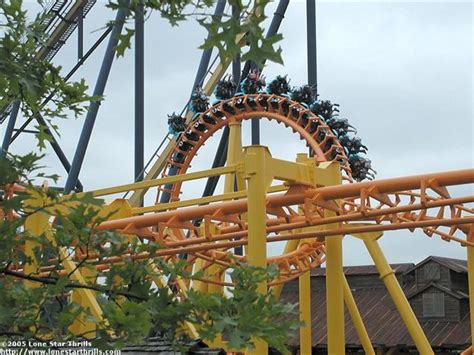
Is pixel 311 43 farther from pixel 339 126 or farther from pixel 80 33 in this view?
pixel 80 33

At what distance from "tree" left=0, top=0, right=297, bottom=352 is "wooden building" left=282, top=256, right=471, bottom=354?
41.3 ft

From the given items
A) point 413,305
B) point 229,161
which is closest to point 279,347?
point 229,161

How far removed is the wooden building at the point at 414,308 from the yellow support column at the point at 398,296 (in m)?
4.68

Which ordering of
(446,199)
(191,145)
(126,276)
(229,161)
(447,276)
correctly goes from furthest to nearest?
A: (447,276), (191,145), (229,161), (446,199), (126,276)

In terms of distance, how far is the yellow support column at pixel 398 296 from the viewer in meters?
9.78

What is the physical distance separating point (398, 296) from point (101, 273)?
783 cm

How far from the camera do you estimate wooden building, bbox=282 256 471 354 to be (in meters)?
14.9

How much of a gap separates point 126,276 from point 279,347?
0.45 m

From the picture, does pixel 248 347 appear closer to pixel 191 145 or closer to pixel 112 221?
pixel 112 221

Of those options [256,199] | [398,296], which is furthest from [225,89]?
[256,199]

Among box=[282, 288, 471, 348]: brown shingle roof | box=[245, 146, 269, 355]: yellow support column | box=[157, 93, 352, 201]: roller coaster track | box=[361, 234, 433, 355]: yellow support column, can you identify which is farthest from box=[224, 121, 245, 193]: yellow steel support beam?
box=[245, 146, 269, 355]: yellow support column

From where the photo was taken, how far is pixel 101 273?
8.14 feet

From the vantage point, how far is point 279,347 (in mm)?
2369

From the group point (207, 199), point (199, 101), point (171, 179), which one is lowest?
point (207, 199)
